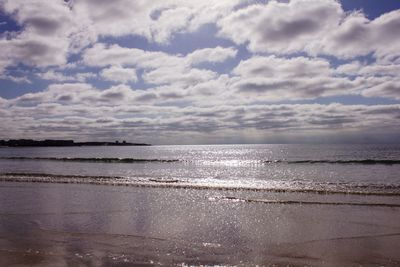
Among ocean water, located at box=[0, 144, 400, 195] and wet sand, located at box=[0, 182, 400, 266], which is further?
ocean water, located at box=[0, 144, 400, 195]

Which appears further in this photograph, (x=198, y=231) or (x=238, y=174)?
(x=238, y=174)

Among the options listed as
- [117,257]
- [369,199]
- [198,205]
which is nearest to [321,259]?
[117,257]

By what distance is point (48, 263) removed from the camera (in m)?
7.76

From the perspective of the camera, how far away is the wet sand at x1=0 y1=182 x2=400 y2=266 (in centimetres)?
822

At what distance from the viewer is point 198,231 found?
10797mm

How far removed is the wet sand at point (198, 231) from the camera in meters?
8.22

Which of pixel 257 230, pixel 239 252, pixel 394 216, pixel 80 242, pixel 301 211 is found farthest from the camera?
pixel 301 211

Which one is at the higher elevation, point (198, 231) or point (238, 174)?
point (198, 231)

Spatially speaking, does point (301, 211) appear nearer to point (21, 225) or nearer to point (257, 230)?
point (257, 230)

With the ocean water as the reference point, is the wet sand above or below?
above

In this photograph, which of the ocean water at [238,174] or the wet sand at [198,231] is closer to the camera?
the wet sand at [198,231]

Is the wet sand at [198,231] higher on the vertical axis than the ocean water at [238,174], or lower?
higher

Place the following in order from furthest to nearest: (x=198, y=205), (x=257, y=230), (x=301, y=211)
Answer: (x=198, y=205) → (x=301, y=211) → (x=257, y=230)

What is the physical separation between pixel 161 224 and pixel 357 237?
5685mm
